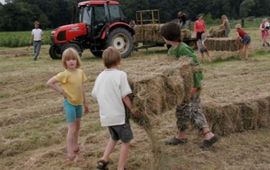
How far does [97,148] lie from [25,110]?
9.80 ft

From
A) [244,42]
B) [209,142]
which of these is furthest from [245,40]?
[209,142]

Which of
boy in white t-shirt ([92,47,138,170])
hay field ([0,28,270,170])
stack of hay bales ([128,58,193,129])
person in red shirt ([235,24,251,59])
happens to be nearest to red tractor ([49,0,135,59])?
person in red shirt ([235,24,251,59])

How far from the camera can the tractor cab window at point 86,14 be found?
17.9 meters

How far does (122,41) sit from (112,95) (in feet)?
44.1

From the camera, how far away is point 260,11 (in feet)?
271

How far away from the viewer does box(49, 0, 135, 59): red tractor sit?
58.2ft

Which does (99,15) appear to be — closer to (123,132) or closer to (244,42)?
(244,42)

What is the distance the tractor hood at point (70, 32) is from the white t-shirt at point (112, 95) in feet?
43.0

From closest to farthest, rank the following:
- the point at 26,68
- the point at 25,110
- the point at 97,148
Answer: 1. the point at 97,148
2. the point at 25,110
3. the point at 26,68

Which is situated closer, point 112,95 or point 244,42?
point 112,95

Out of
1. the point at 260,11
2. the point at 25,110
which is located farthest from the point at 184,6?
the point at 25,110

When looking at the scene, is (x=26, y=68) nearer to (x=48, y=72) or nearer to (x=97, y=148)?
(x=48, y=72)

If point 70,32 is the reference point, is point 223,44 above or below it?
below

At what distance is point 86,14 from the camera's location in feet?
59.2
